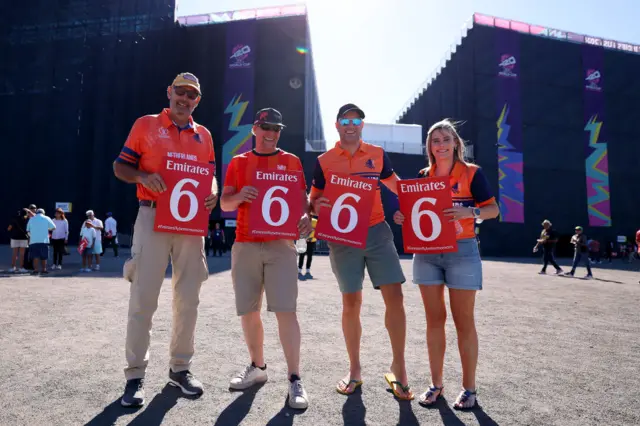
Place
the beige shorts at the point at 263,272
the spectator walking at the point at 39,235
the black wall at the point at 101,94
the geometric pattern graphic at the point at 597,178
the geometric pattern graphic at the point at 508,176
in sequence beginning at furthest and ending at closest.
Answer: the geometric pattern graphic at the point at 597,178
the geometric pattern graphic at the point at 508,176
the black wall at the point at 101,94
the spectator walking at the point at 39,235
the beige shorts at the point at 263,272

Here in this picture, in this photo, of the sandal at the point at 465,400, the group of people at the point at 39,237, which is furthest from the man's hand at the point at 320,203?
the group of people at the point at 39,237

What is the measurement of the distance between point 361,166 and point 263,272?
1.15m

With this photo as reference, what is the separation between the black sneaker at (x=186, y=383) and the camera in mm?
2922

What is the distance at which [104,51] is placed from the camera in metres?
30.5

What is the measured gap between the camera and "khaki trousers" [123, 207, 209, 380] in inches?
114

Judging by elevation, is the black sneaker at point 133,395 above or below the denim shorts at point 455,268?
below

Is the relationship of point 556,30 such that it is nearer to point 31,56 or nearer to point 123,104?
point 123,104

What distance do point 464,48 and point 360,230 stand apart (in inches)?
1381

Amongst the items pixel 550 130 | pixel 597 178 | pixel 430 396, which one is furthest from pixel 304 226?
pixel 597 178

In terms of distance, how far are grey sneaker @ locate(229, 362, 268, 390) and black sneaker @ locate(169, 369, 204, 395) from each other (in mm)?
245

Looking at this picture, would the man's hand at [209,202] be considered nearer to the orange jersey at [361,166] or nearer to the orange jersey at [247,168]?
the orange jersey at [247,168]

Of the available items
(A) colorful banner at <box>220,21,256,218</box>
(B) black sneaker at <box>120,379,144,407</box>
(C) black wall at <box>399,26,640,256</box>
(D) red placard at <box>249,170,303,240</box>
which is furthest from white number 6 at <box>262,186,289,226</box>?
(C) black wall at <box>399,26,640,256</box>

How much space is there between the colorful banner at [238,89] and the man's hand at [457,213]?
2626cm

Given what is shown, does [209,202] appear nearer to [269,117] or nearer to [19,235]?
[269,117]
